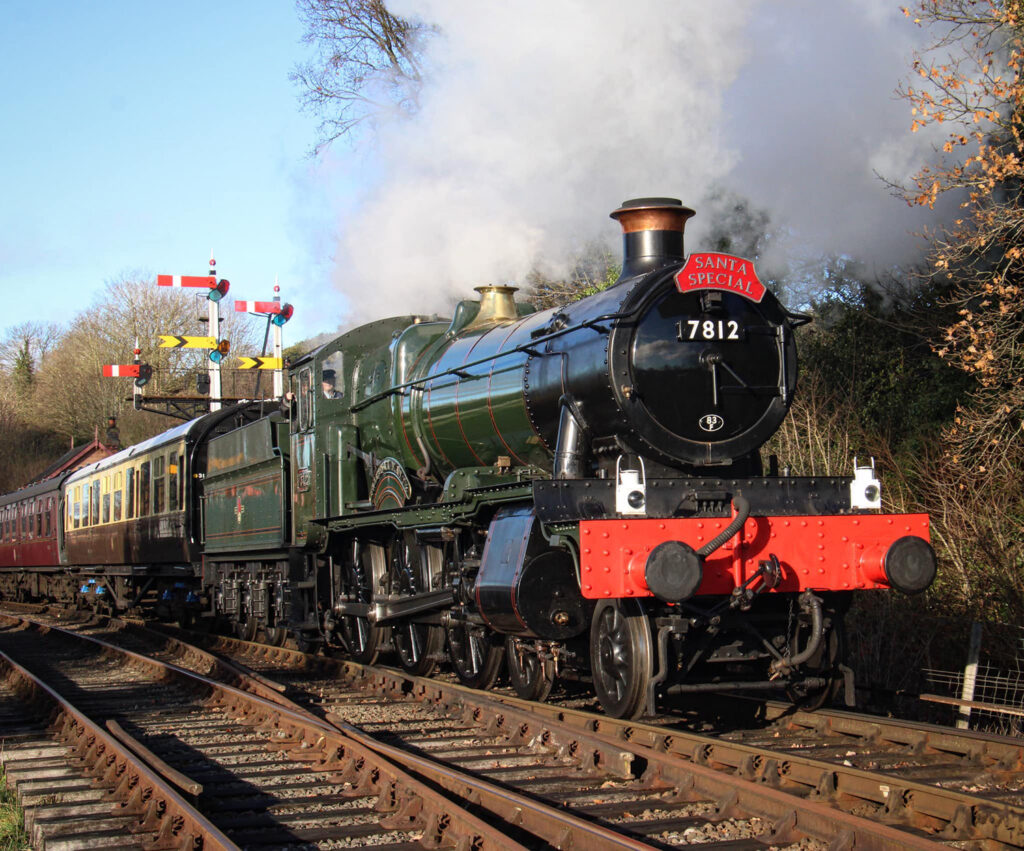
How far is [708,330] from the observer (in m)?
6.67

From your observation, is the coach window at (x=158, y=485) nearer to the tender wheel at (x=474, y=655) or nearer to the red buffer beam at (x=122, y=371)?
the tender wheel at (x=474, y=655)

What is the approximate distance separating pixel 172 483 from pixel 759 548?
12.1 meters

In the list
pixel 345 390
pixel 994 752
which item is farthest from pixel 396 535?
pixel 994 752

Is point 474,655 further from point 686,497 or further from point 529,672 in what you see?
point 686,497

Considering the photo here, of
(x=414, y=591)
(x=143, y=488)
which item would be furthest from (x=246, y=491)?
(x=143, y=488)

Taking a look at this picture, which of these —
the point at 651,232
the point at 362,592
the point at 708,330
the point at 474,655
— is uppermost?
the point at 651,232

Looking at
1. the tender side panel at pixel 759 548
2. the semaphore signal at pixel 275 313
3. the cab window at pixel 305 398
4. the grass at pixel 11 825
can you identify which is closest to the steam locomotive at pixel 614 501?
the tender side panel at pixel 759 548

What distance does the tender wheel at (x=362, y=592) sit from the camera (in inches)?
392

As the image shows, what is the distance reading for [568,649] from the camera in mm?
7117

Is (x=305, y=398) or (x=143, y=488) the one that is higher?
(x=305, y=398)

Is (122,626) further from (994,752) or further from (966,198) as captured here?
(994,752)

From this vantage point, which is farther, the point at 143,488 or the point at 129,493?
the point at 129,493

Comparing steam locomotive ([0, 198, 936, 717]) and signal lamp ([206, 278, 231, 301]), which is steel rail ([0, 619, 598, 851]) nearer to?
steam locomotive ([0, 198, 936, 717])

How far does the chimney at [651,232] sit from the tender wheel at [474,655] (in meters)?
2.84
